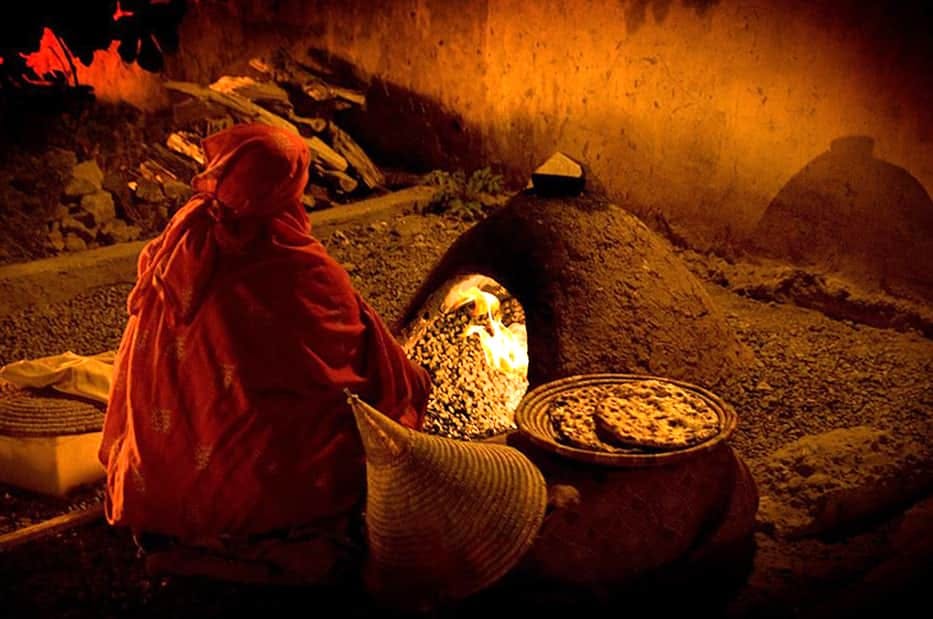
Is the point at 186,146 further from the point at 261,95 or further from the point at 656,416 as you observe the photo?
the point at 656,416

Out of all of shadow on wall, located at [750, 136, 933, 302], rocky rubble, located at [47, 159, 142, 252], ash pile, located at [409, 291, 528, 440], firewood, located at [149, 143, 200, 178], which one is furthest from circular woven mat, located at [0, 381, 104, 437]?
shadow on wall, located at [750, 136, 933, 302]

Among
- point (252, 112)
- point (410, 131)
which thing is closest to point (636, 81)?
point (410, 131)

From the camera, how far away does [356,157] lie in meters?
8.44

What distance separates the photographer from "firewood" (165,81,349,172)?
796cm

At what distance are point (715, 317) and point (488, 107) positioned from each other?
3.78m

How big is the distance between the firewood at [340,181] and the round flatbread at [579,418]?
478 cm

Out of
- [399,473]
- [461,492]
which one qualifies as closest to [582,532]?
[461,492]

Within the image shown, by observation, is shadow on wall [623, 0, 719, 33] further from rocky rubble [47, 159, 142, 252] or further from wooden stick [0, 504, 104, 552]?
wooden stick [0, 504, 104, 552]

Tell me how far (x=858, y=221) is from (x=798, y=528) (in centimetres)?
253

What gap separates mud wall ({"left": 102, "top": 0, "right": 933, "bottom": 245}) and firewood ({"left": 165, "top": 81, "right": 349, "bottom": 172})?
46 centimetres

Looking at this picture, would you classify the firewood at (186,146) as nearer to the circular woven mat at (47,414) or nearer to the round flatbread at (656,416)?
the circular woven mat at (47,414)

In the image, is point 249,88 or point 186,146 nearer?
point 186,146

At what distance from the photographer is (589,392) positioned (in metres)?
3.72

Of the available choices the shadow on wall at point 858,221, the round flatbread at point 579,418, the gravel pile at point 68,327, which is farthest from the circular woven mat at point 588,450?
the gravel pile at point 68,327
